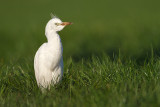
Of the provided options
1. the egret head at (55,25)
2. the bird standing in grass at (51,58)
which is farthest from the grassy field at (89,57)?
the egret head at (55,25)

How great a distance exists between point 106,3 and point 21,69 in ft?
57.1

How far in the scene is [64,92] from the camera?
4227mm

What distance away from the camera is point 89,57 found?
5.32 metres

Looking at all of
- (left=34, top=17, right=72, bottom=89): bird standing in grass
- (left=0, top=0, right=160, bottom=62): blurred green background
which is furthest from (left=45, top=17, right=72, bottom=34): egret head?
(left=0, top=0, right=160, bottom=62): blurred green background

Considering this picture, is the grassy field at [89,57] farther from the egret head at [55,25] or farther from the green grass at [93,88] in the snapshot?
the egret head at [55,25]

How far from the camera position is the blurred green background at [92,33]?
9.51m

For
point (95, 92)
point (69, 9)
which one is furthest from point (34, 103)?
point (69, 9)

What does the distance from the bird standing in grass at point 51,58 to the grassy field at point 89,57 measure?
0.51 ft

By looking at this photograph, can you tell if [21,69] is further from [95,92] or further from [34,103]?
[95,92]

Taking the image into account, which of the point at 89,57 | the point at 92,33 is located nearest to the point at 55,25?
the point at 89,57

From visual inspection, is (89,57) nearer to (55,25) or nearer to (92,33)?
(55,25)

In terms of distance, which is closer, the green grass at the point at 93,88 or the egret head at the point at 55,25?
the green grass at the point at 93,88

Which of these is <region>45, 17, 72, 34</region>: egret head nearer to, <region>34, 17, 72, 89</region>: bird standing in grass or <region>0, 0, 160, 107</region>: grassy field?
<region>34, 17, 72, 89</region>: bird standing in grass

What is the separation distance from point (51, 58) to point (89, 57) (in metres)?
0.93
